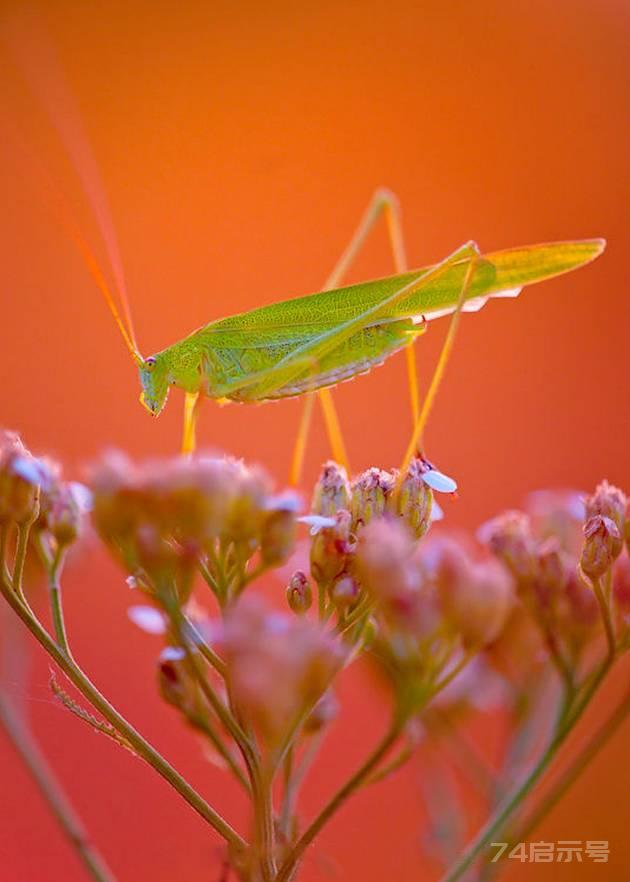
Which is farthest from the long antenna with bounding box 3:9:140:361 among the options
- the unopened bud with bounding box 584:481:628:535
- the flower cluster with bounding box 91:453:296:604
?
the unopened bud with bounding box 584:481:628:535

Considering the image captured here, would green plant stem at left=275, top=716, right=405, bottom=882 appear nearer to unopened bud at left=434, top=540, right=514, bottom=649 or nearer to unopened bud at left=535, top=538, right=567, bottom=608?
unopened bud at left=434, top=540, right=514, bottom=649

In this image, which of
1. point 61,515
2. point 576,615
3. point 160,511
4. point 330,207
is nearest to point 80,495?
point 61,515

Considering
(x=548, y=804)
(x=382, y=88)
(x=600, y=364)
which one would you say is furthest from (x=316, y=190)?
(x=548, y=804)

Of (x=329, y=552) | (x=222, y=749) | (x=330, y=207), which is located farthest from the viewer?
(x=330, y=207)

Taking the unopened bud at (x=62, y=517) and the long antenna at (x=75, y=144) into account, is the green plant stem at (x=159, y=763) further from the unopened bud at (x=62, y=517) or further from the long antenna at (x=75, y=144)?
the long antenna at (x=75, y=144)

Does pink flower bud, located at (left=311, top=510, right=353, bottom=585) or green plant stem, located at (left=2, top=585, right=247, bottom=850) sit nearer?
green plant stem, located at (left=2, top=585, right=247, bottom=850)

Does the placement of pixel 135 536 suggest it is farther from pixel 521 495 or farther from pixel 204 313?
pixel 204 313

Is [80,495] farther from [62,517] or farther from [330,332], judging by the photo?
[330,332]
